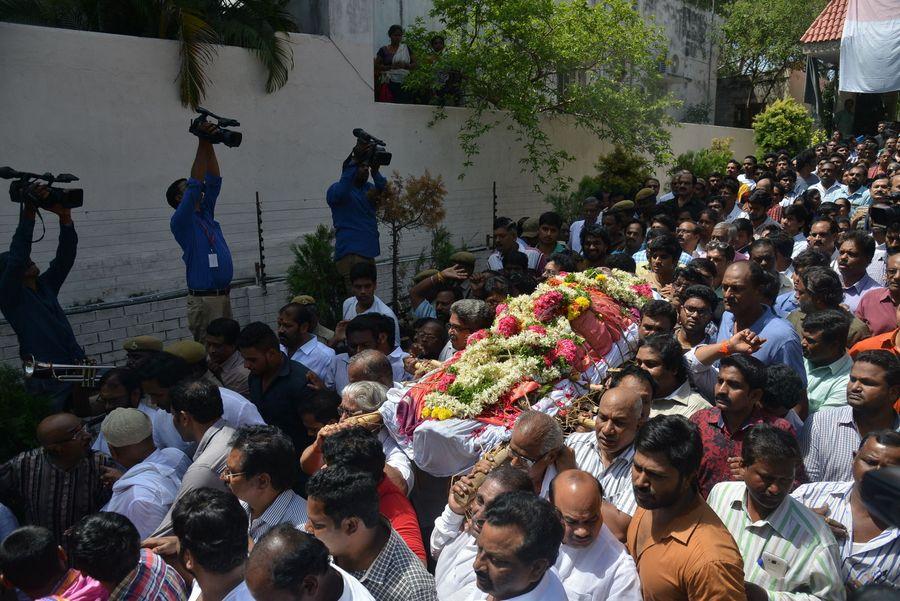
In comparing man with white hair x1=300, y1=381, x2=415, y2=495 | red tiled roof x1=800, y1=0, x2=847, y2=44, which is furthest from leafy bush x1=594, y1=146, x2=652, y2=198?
man with white hair x1=300, y1=381, x2=415, y2=495

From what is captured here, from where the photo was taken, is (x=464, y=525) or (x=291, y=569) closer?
(x=291, y=569)

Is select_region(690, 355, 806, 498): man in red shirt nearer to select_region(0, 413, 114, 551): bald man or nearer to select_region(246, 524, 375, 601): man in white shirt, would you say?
select_region(246, 524, 375, 601): man in white shirt

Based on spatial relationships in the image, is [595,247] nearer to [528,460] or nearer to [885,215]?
[885,215]

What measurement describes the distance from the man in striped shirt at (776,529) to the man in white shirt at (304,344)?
9.92 feet

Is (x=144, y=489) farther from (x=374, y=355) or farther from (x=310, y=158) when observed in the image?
(x=310, y=158)

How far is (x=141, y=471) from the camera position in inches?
147

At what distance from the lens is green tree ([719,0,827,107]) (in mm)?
22812

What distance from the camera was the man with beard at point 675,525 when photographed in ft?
8.43

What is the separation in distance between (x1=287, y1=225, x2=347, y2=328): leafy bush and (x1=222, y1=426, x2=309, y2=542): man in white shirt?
4707mm

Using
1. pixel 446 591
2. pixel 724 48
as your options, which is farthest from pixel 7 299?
pixel 724 48

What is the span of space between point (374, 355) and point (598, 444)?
1.51 metres

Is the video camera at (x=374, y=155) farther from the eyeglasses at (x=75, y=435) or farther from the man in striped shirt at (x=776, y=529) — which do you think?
the man in striped shirt at (x=776, y=529)

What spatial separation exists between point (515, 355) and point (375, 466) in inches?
48.8

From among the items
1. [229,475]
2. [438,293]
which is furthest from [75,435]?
[438,293]
